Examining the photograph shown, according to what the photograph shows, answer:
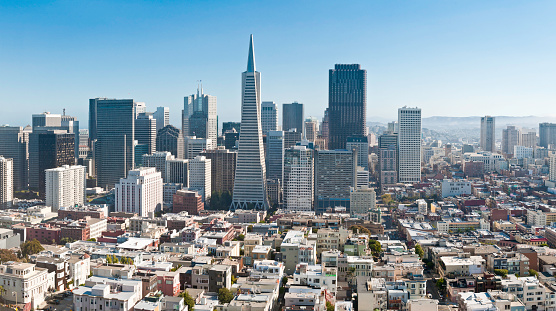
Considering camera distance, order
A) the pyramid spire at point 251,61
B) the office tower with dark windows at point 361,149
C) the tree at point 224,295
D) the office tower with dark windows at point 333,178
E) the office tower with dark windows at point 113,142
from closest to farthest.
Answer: the tree at point 224,295 → the pyramid spire at point 251,61 → the office tower with dark windows at point 333,178 → the office tower with dark windows at point 113,142 → the office tower with dark windows at point 361,149

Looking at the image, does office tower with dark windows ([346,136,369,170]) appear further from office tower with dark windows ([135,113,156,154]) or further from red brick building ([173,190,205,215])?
red brick building ([173,190,205,215])

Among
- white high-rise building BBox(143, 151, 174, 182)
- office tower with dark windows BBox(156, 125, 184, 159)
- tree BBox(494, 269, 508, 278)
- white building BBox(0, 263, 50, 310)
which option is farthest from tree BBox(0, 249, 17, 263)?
office tower with dark windows BBox(156, 125, 184, 159)

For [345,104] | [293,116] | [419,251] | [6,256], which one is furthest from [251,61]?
[293,116]

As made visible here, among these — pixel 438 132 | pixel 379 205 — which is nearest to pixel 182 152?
pixel 379 205

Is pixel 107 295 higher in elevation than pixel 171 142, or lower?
lower

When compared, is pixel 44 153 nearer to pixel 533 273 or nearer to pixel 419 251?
pixel 419 251

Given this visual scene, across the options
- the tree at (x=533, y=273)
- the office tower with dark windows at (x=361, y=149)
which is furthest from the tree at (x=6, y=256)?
the office tower with dark windows at (x=361, y=149)

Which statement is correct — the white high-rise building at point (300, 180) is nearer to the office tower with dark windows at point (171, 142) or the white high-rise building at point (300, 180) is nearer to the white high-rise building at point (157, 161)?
the white high-rise building at point (157, 161)

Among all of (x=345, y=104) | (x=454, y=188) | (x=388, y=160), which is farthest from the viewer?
(x=345, y=104)
